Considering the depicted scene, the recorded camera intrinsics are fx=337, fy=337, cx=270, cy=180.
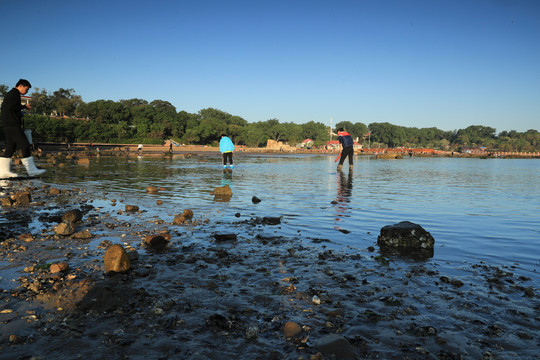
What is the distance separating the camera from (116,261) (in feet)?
17.6

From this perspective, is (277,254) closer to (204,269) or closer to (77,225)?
(204,269)

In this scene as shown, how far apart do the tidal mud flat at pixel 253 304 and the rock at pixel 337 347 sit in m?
0.01

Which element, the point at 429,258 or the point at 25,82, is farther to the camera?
the point at 25,82

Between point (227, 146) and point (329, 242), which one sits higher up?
point (227, 146)

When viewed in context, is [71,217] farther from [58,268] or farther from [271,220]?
[271,220]

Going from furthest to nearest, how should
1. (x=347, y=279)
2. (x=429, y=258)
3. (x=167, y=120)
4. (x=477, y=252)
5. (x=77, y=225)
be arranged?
(x=167, y=120) → (x=77, y=225) → (x=477, y=252) → (x=429, y=258) → (x=347, y=279)

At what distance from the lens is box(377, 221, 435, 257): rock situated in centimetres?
716

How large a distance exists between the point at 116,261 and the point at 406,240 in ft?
18.8

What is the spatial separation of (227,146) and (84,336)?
25.5 meters

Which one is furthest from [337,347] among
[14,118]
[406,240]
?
[14,118]

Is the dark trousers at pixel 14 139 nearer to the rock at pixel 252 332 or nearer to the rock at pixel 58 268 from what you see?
the rock at pixel 58 268

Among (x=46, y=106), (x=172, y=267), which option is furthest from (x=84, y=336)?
(x=46, y=106)

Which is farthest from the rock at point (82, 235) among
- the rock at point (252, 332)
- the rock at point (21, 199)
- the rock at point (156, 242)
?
the rock at point (21, 199)

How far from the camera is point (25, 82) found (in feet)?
38.7
